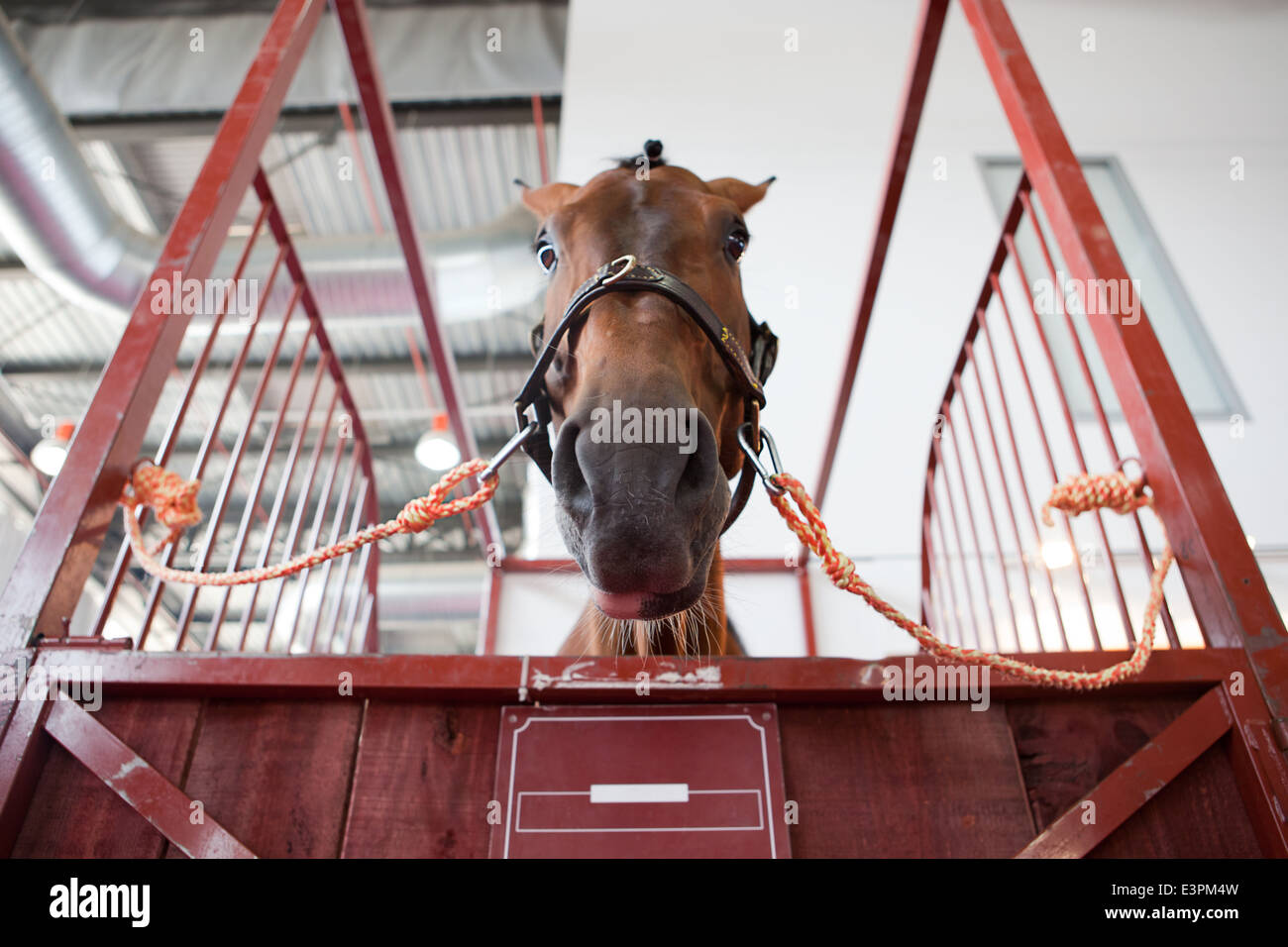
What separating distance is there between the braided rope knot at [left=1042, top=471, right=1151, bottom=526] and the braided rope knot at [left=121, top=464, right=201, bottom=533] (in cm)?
190

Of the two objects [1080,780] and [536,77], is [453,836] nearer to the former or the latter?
[1080,780]

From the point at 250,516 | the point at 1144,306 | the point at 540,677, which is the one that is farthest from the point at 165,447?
the point at 1144,306

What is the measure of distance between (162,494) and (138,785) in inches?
23.7

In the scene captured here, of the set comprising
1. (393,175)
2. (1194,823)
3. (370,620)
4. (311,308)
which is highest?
(393,175)

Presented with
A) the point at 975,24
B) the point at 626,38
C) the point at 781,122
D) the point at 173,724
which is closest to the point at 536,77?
the point at 626,38

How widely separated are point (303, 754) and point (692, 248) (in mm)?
1310

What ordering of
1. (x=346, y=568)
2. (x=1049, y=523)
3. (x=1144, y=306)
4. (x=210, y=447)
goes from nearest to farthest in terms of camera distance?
1. (x=1049, y=523)
2. (x=210, y=447)
3. (x=346, y=568)
4. (x=1144, y=306)

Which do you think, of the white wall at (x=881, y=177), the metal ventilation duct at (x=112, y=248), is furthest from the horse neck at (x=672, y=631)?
the metal ventilation duct at (x=112, y=248)

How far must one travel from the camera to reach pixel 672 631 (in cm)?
172

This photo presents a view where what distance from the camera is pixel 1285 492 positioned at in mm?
5211

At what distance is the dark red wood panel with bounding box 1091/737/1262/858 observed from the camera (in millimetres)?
1200

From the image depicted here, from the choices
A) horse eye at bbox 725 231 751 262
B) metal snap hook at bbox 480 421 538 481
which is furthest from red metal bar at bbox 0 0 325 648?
horse eye at bbox 725 231 751 262

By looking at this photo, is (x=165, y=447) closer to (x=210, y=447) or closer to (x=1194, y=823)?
(x=210, y=447)

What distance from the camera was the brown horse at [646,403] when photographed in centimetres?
107
